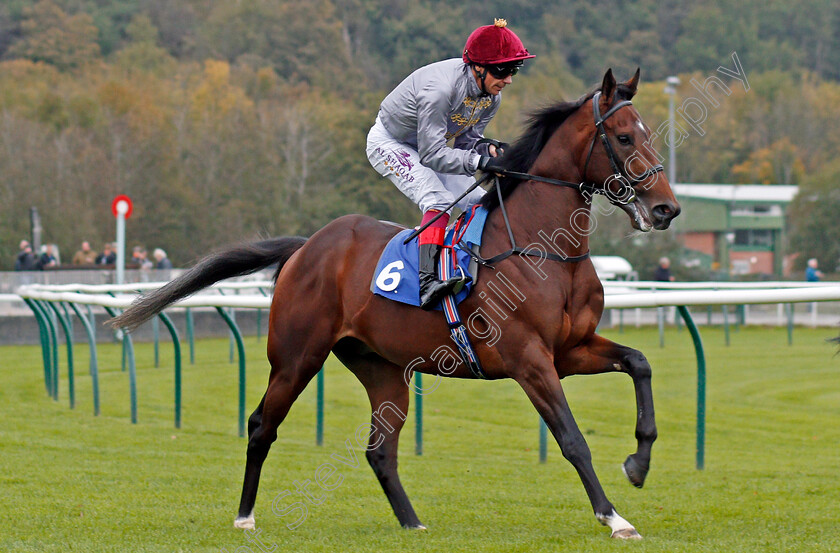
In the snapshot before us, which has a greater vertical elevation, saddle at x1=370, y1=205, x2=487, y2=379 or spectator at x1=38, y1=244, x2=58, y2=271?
saddle at x1=370, y1=205, x2=487, y2=379

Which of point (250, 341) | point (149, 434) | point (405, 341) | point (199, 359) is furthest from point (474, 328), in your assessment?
point (250, 341)

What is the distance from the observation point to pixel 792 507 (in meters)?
5.14

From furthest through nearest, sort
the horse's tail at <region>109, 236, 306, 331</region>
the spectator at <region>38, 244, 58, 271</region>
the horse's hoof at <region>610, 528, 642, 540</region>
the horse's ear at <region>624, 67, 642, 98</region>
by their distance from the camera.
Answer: the spectator at <region>38, 244, 58, 271</region> → the horse's tail at <region>109, 236, 306, 331</region> → the horse's ear at <region>624, 67, 642, 98</region> → the horse's hoof at <region>610, 528, 642, 540</region>

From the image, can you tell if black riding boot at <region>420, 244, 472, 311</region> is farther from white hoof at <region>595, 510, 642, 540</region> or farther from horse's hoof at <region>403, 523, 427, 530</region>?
white hoof at <region>595, 510, 642, 540</region>

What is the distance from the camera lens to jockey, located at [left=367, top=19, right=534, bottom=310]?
15.7ft

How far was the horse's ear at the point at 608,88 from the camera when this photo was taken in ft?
14.4

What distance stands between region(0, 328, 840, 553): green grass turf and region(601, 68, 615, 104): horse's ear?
1813 mm

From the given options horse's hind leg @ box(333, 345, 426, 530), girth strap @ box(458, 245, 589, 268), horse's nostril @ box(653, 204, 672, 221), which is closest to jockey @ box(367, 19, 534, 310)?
girth strap @ box(458, 245, 589, 268)

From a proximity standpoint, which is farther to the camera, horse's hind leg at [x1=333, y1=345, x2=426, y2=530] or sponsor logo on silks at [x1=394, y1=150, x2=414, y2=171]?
sponsor logo on silks at [x1=394, y1=150, x2=414, y2=171]

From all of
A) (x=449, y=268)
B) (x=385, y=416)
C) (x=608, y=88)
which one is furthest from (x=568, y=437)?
(x=608, y=88)

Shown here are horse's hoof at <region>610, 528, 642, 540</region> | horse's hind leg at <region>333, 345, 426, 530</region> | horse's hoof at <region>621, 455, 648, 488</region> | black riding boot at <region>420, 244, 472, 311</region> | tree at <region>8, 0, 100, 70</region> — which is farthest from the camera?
tree at <region>8, 0, 100, 70</region>

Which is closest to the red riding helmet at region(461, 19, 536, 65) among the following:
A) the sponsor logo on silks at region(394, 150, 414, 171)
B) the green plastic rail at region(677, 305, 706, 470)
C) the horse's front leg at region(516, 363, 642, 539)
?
the sponsor logo on silks at region(394, 150, 414, 171)

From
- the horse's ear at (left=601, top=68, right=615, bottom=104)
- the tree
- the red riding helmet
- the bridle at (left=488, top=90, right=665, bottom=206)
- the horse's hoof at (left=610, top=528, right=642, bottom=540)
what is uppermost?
the tree

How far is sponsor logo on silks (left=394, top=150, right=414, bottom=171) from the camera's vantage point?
5.23m
